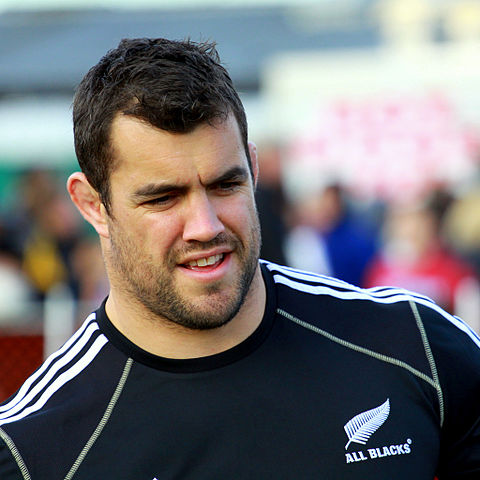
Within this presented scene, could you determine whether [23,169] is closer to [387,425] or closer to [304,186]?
[304,186]

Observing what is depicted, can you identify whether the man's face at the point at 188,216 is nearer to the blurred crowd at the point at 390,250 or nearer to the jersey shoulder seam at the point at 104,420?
the jersey shoulder seam at the point at 104,420

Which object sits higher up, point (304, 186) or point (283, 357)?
point (283, 357)

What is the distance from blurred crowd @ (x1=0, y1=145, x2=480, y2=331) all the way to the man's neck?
143 inches

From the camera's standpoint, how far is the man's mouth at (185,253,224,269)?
2.54 m

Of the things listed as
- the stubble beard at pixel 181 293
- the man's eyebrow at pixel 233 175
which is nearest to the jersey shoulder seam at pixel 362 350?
the stubble beard at pixel 181 293

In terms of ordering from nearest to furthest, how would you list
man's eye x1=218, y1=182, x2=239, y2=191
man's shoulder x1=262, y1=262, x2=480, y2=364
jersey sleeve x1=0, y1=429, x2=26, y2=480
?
jersey sleeve x1=0, y1=429, x2=26, y2=480, man's eye x1=218, y1=182, x2=239, y2=191, man's shoulder x1=262, y1=262, x2=480, y2=364

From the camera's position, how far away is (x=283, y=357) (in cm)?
273

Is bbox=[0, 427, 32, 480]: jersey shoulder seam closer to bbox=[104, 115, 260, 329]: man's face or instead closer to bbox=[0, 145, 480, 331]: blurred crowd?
bbox=[104, 115, 260, 329]: man's face

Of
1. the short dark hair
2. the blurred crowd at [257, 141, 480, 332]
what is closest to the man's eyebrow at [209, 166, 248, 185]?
the short dark hair

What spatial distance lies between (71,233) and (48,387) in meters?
5.90

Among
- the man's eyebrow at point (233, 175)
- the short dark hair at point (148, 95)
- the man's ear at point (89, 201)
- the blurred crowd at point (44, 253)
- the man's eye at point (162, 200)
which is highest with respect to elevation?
the short dark hair at point (148, 95)

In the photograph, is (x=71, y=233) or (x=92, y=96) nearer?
(x=92, y=96)

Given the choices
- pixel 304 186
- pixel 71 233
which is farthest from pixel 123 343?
pixel 304 186

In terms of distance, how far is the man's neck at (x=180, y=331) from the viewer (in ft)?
8.80
